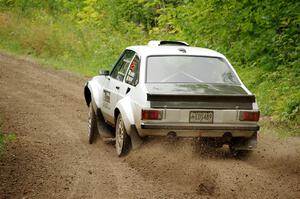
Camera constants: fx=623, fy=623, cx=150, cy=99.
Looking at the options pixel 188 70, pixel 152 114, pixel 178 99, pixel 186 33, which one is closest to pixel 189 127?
pixel 178 99

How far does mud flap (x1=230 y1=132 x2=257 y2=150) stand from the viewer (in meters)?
8.28

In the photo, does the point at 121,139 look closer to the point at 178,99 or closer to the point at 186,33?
the point at 178,99

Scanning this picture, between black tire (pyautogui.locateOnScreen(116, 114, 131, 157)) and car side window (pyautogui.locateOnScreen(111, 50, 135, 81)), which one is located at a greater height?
car side window (pyautogui.locateOnScreen(111, 50, 135, 81))

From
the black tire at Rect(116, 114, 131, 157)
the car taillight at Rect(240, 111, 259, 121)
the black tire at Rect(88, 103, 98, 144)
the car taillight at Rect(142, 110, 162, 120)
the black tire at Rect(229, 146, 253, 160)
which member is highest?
the car taillight at Rect(142, 110, 162, 120)

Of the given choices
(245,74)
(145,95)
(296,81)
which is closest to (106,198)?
(145,95)

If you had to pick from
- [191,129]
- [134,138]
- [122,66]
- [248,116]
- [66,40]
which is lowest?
[66,40]

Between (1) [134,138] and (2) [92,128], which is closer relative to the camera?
(1) [134,138]

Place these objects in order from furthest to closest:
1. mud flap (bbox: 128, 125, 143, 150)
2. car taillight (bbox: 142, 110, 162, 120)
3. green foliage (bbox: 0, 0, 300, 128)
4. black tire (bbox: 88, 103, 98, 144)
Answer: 1. green foliage (bbox: 0, 0, 300, 128)
2. black tire (bbox: 88, 103, 98, 144)
3. mud flap (bbox: 128, 125, 143, 150)
4. car taillight (bbox: 142, 110, 162, 120)

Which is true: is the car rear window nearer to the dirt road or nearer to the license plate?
the license plate

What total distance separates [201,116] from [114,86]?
A: 6.68 feet

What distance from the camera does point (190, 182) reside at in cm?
710

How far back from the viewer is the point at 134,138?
8.15 m

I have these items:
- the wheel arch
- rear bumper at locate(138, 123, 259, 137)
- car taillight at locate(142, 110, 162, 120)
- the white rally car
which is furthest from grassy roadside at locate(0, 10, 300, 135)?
car taillight at locate(142, 110, 162, 120)

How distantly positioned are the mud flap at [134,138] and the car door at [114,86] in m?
0.97
